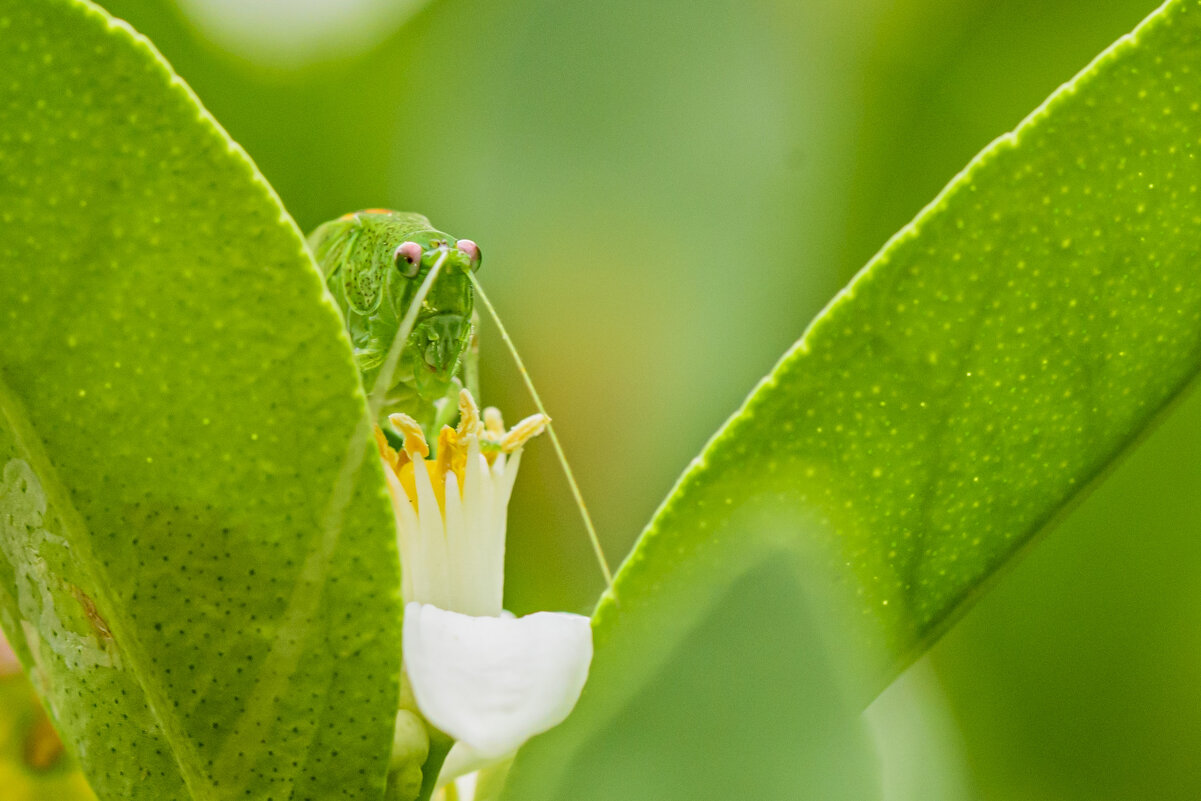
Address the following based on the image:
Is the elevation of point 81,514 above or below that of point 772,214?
below

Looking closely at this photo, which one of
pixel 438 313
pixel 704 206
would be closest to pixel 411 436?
pixel 438 313

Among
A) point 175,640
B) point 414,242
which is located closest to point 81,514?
point 175,640

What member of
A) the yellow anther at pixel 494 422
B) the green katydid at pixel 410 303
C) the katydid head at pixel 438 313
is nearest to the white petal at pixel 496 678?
the yellow anther at pixel 494 422

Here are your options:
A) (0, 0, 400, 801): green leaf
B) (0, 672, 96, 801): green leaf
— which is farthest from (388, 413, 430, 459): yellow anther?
(0, 672, 96, 801): green leaf

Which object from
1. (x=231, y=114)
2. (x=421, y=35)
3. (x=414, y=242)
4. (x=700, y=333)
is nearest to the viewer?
(x=414, y=242)

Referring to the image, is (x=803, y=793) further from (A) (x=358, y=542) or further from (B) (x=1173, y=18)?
(B) (x=1173, y=18)

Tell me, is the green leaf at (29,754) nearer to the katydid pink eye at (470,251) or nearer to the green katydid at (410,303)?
the green katydid at (410,303)
